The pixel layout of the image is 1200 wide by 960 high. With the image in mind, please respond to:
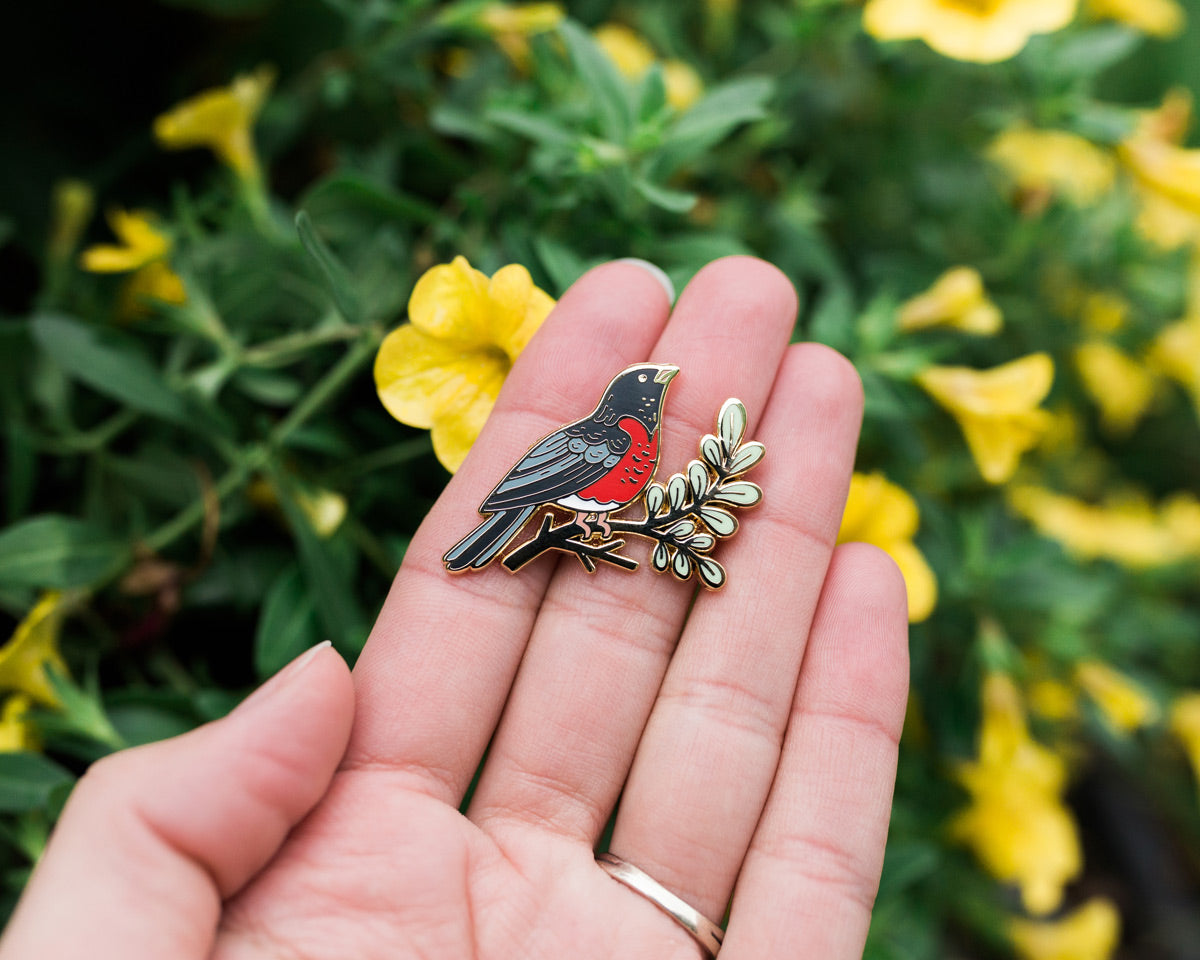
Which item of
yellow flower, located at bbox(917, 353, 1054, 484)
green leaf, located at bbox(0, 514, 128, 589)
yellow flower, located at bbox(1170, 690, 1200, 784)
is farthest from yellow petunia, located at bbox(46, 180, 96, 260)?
yellow flower, located at bbox(1170, 690, 1200, 784)

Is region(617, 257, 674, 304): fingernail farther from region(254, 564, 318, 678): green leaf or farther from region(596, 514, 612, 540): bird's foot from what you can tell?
region(254, 564, 318, 678): green leaf

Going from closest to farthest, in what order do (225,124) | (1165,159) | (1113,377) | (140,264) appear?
(140,264) < (225,124) < (1165,159) < (1113,377)

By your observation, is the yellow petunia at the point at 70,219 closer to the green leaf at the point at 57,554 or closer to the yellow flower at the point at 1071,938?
the green leaf at the point at 57,554

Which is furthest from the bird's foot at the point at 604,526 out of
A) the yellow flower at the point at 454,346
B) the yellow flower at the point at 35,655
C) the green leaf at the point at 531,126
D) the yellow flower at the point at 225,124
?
the yellow flower at the point at 225,124

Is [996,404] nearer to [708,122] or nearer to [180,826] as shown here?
[708,122]

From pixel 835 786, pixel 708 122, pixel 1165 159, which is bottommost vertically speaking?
pixel 835 786

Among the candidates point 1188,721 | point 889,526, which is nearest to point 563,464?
point 889,526
